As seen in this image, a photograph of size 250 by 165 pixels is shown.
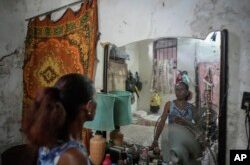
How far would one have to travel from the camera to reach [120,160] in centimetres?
193

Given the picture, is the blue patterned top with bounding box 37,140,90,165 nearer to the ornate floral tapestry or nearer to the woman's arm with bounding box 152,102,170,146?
the woman's arm with bounding box 152,102,170,146

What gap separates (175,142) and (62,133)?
0.97 meters

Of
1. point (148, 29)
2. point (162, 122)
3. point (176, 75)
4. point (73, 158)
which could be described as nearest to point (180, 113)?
point (162, 122)

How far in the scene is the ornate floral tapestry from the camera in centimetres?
238

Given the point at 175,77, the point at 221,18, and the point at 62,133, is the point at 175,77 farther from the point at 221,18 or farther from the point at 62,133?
the point at 62,133

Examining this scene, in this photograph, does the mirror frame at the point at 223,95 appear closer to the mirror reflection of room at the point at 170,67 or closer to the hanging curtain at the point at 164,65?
the mirror reflection of room at the point at 170,67

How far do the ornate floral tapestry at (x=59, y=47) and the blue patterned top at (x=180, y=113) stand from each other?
806 mm

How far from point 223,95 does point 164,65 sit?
435mm

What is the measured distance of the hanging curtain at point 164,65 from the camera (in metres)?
1.84

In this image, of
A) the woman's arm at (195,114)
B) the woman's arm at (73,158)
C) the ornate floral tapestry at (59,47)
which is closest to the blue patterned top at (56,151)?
the woman's arm at (73,158)

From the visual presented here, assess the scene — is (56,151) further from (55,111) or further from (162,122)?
(162,122)

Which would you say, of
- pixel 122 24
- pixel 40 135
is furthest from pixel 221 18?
pixel 40 135

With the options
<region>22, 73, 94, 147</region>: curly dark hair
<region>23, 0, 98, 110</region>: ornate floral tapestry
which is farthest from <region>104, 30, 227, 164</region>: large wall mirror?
<region>22, 73, 94, 147</region>: curly dark hair

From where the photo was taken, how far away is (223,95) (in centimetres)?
163
